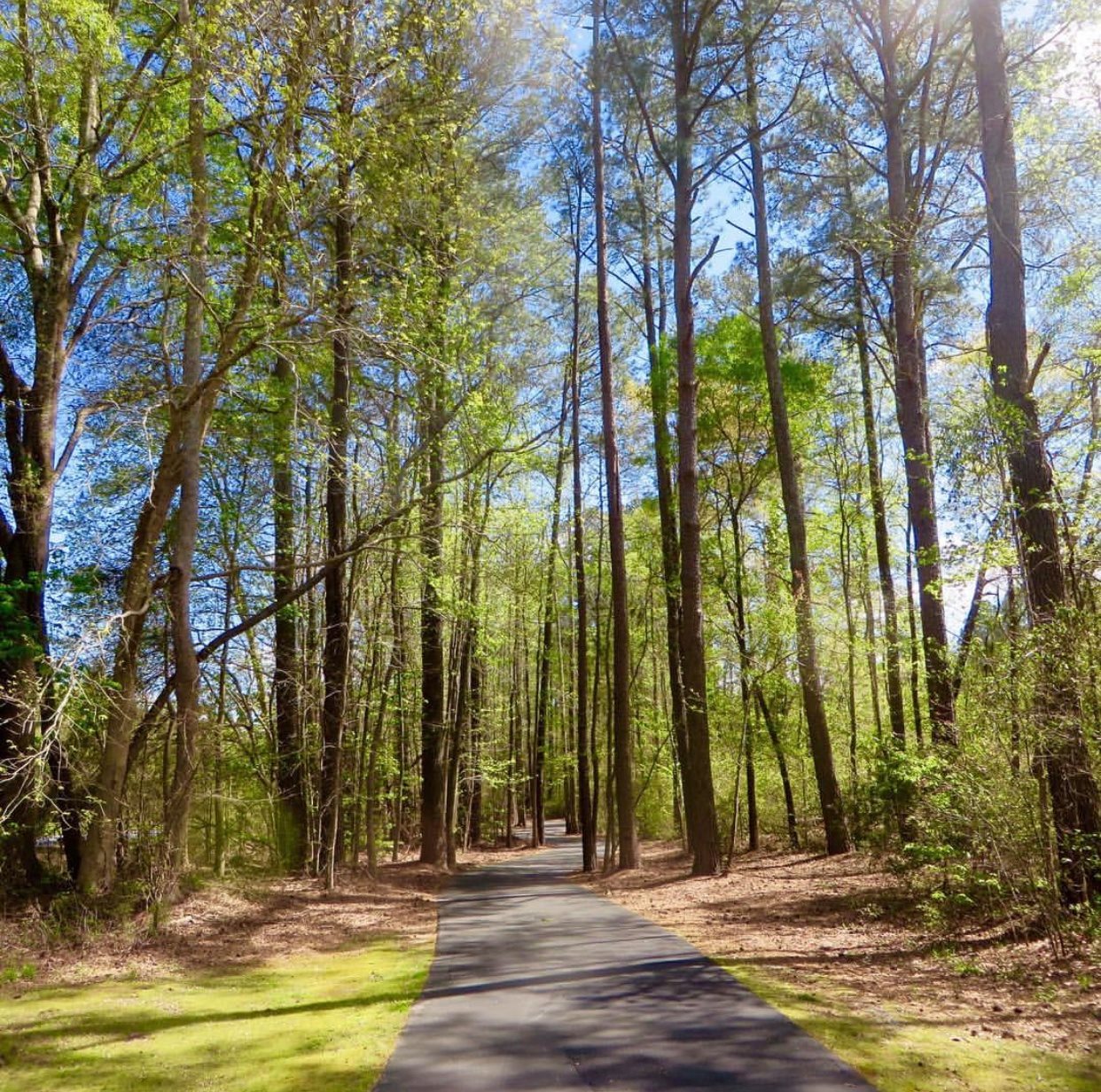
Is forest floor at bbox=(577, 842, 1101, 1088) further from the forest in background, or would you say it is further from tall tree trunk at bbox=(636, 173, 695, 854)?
tall tree trunk at bbox=(636, 173, 695, 854)

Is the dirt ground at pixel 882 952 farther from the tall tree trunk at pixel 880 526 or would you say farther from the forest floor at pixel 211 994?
the tall tree trunk at pixel 880 526

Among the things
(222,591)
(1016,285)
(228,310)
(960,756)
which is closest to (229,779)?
(222,591)

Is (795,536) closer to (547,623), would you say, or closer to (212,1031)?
(547,623)

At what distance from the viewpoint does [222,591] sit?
14359mm

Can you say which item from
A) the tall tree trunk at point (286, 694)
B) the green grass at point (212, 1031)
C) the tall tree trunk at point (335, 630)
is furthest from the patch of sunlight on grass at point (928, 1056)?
the tall tree trunk at point (286, 694)

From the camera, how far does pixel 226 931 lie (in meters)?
9.09

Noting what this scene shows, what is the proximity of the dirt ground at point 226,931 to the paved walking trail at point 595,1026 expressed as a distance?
6.09 feet

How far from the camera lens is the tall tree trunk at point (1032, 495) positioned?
6.04 meters

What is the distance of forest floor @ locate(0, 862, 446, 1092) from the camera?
471 cm

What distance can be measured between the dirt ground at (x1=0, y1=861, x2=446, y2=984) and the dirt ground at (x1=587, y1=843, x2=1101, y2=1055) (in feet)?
11.5

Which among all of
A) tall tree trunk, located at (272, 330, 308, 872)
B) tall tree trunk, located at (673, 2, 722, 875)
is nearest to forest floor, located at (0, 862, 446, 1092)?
tall tree trunk, located at (272, 330, 308, 872)

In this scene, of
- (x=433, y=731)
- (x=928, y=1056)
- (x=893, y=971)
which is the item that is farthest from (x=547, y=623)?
(x=928, y=1056)

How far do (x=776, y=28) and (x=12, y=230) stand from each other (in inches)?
493

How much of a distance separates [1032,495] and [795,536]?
291 inches
